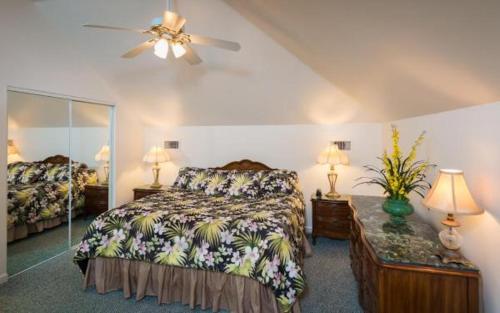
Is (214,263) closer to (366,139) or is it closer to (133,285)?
(133,285)

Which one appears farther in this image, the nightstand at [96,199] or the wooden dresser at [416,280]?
the nightstand at [96,199]

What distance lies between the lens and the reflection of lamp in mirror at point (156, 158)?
4277mm

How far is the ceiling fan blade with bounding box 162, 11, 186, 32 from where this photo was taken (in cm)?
176

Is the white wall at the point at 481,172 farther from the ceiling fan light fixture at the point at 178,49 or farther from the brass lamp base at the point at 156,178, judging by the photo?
the brass lamp base at the point at 156,178

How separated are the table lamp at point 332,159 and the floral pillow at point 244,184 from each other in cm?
94

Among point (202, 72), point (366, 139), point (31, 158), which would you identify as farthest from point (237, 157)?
point (31, 158)

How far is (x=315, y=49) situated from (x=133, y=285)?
2676 mm

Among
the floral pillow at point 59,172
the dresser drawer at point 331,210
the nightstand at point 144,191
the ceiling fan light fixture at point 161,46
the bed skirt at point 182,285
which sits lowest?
the bed skirt at point 182,285

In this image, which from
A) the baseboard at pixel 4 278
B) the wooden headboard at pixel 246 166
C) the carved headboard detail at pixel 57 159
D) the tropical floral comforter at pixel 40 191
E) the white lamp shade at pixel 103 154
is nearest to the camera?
the baseboard at pixel 4 278

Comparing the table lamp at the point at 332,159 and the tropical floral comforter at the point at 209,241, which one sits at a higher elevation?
the table lamp at the point at 332,159

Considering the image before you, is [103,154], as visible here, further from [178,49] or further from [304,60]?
[304,60]

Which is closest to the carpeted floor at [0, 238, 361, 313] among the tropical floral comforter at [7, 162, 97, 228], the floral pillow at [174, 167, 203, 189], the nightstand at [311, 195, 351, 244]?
the nightstand at [311, 195, 351, 244]

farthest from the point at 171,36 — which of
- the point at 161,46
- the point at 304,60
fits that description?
the point at 304,60

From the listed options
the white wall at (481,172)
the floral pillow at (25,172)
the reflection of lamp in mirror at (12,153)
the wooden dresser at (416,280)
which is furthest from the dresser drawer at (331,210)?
the reflection of lamp in mirror at (12,153)
